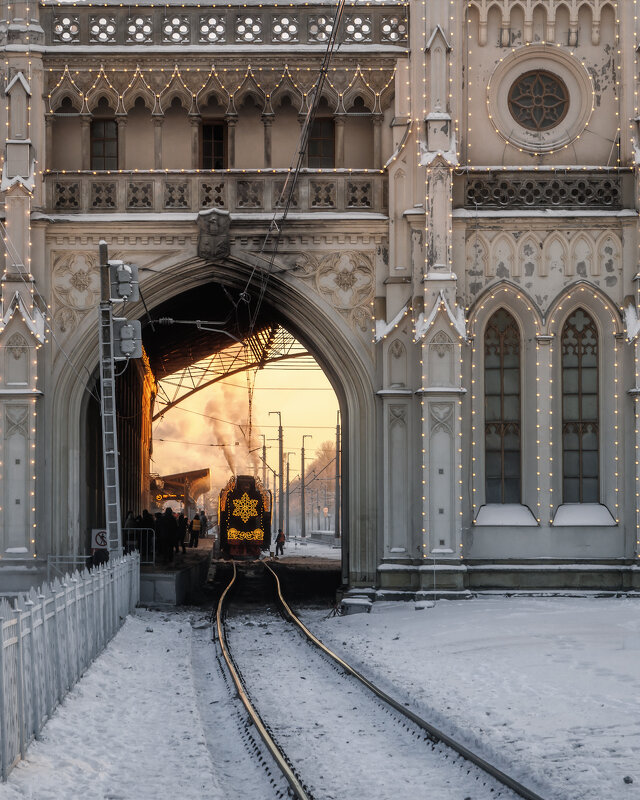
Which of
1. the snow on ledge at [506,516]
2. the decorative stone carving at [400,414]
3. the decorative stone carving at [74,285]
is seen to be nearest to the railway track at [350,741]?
the snow on ledge at [506,516]

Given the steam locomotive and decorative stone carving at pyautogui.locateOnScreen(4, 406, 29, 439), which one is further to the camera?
the steam locomotive

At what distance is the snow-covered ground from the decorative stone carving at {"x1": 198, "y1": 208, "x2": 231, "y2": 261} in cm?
728

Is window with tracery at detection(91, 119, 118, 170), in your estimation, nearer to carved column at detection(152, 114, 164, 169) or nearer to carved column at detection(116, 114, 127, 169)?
carved column at detection(116, 114, 127, 169)

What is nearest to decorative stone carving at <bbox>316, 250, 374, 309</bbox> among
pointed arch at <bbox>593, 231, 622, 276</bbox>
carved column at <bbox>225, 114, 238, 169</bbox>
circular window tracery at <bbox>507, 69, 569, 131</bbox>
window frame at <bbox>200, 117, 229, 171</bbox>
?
carved column at <bbox>225, 114, 238, 169</bbox>

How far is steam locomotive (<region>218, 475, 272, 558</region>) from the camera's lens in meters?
49.1

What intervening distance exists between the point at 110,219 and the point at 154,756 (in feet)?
52.3

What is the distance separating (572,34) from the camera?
84.4ft

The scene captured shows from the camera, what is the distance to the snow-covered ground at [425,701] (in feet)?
33.4

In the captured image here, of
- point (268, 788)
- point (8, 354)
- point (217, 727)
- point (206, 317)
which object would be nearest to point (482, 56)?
point (8, 354)

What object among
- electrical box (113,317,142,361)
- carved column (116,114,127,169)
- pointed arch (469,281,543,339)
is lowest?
electrical box (113,317,142,361)

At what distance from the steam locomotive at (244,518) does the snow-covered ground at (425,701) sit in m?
26.0

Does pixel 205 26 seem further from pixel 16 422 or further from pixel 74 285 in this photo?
pixel 16 422

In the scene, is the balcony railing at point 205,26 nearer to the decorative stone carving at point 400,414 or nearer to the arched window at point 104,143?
the arched window at point 104,143

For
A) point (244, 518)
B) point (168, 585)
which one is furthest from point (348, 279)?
point (244, 518)
